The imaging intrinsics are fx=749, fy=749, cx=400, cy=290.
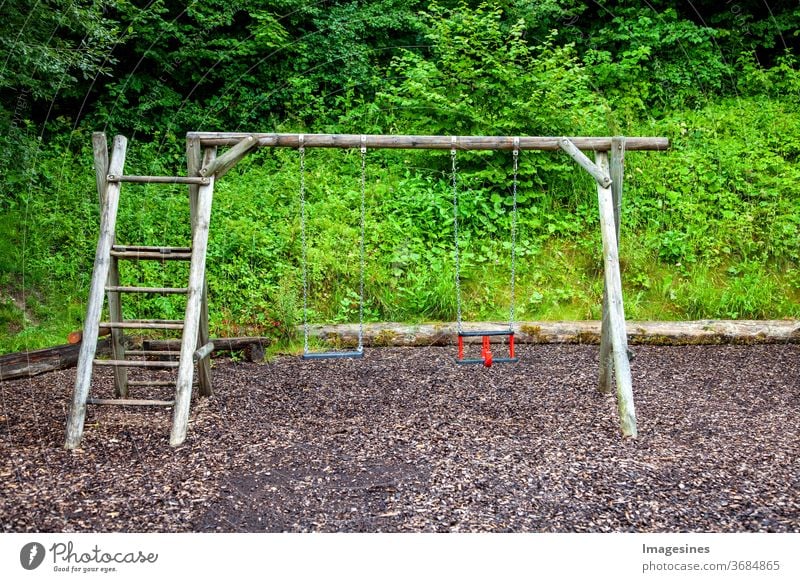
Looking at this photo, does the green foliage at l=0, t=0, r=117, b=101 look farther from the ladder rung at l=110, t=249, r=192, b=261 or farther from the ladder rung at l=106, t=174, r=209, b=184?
the ladder rung at l=110, t=249, r=192, b=261

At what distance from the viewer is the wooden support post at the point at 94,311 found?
175 inches

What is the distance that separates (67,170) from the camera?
9.61 meters

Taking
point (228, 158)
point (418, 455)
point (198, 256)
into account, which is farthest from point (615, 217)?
point (198, 256)

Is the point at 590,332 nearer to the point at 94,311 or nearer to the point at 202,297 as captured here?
the point at 202,297

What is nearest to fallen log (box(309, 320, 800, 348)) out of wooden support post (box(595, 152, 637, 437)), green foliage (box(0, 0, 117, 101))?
wooden support post (box(595, 152, 637, 437))

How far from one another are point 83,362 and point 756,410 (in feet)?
14.9

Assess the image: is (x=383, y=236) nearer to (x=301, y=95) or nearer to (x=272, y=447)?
(x=301, y=95)

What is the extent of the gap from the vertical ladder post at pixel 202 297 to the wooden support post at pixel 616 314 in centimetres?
277

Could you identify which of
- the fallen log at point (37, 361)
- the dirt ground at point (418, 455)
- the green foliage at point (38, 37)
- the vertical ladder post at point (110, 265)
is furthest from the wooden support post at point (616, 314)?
the green foliage at point (38, 37)

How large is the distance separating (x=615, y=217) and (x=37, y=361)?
4.75 m

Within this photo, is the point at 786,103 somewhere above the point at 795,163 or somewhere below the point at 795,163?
above

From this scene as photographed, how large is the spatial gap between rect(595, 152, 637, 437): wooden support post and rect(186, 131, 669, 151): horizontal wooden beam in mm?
248

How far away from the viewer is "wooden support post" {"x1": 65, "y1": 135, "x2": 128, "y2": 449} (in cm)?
444

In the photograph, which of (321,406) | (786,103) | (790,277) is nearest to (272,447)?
(321,406)
